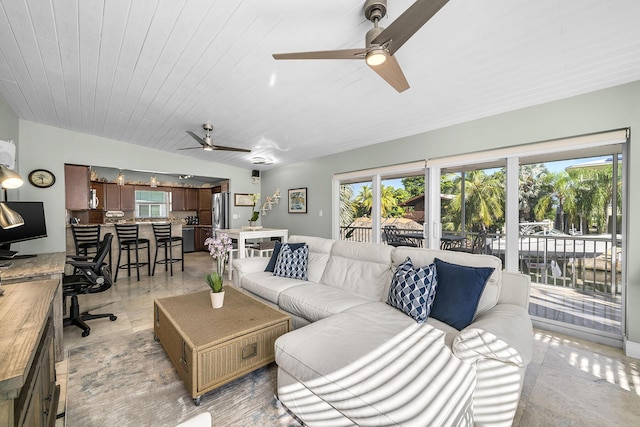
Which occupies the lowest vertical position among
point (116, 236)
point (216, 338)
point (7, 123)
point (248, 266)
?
point (216, 338)

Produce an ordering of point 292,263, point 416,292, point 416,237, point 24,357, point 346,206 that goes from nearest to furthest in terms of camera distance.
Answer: point 24,357 → point 416,292 → point 292,263 → point 416,237 → point 346,206

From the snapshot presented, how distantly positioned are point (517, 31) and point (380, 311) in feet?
7.14

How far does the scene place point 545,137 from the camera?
278 cm

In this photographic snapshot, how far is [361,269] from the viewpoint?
274 centimetres

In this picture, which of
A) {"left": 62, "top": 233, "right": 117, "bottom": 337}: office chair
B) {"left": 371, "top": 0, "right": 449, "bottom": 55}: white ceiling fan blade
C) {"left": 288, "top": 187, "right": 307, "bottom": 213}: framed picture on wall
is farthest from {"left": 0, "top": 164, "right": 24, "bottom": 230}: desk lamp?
{"left": 288, "top": 187, "right": 307, "bottom": 213}: framed picture on wall

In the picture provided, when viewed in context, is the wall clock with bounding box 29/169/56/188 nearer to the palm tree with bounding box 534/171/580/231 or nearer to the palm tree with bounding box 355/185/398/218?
the palm tree with bounding box 355/185/398/218

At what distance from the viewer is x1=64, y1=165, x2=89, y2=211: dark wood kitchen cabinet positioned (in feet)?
15.2

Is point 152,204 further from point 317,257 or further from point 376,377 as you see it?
point 376,377

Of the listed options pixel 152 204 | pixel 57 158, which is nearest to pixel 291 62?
pixel 57 158

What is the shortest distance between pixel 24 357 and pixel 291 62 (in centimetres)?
233

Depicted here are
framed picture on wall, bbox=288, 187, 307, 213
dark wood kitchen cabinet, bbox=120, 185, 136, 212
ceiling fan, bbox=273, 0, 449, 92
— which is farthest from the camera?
dark wood kitchen cabinet, bbox=120, 185, 136, 212

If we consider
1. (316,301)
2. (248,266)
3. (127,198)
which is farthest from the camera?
(127,198)

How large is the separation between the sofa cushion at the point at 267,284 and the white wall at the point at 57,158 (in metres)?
3.41

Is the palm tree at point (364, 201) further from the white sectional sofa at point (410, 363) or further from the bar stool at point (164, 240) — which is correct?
the bar stool at point (164, 240)
